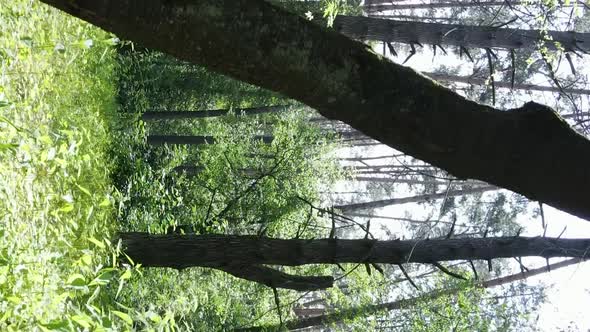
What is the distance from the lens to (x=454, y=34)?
9.82 meters

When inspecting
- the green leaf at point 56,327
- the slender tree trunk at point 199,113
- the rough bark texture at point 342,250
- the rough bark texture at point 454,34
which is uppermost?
the slender tree trunk at point 199,113

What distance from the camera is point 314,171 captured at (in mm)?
17812

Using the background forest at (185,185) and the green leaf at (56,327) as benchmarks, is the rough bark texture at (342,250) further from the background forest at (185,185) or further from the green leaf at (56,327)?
the green leaf at (56,327)

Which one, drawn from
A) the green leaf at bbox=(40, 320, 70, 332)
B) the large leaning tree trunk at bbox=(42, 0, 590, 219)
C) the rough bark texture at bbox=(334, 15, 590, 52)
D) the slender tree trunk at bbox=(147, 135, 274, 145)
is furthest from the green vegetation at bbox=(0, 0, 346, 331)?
the rough bark texture at bbox=(334, 15, 590, 52)

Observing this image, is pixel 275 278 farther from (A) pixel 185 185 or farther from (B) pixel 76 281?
(A) pixel 185 185

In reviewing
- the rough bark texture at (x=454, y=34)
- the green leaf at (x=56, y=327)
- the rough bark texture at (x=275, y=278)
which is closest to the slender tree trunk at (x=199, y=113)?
the rough bark texture at (x=454, y=34)

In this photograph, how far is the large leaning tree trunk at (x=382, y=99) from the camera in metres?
2.42

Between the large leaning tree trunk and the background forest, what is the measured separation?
0.93ft

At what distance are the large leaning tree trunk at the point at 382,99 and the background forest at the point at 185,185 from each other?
283mm

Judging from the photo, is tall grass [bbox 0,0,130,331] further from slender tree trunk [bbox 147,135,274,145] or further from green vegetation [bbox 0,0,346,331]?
slender tree trunk [bbox 147,135,274,145]

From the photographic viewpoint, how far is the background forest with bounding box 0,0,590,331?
16.2ft

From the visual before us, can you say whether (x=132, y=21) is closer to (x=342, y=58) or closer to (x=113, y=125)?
(x=342, y=58)

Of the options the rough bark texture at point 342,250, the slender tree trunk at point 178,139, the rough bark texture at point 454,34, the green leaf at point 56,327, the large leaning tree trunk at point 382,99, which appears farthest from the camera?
the slender tree trunk at point 178,139

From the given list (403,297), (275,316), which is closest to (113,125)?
(275,316)
